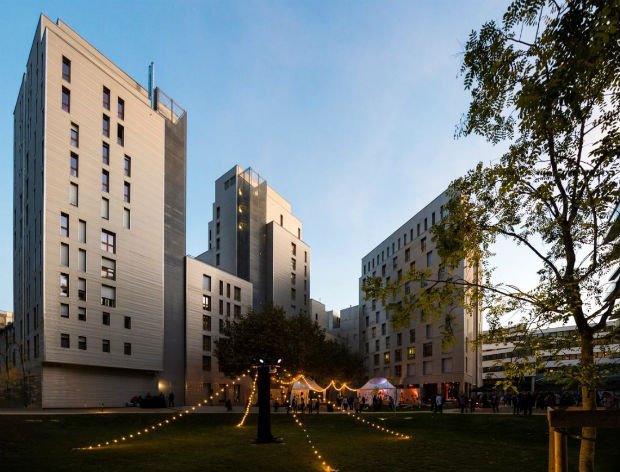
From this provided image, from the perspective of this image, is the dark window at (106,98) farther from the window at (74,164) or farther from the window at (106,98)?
the window at (74,164)

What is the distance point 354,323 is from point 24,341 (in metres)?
71.2

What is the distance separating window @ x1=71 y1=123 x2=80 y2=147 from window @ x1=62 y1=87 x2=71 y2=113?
59.1 inches

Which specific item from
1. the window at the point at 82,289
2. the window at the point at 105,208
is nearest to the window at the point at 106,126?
the window at the point at 105,208

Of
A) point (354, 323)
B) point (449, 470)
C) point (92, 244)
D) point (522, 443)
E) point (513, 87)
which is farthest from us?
point (354, 323)

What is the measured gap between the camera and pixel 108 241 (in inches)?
1997

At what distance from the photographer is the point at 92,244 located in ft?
159

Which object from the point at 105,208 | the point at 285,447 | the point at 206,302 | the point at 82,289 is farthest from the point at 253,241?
the point at 285,447

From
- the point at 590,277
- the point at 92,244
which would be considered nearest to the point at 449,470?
the point at 590,277

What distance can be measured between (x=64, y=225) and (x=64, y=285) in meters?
5.12

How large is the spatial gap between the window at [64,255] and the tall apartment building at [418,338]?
2790 cm

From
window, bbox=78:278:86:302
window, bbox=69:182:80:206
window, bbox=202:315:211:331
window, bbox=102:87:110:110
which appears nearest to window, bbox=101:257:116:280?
window, bbox=78:278:86:302

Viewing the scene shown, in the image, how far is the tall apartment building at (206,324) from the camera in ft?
208

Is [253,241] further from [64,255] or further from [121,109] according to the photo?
[64,255]

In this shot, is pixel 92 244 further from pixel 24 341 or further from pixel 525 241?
pixel 525 241
